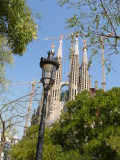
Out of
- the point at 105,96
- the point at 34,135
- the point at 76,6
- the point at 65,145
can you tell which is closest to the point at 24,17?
the point at 76,6

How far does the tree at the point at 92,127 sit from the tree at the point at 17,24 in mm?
8354

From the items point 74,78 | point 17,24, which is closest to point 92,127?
point 17,24

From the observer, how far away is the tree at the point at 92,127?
Answer: 12391 mm

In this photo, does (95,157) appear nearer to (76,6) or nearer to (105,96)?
(105,96)

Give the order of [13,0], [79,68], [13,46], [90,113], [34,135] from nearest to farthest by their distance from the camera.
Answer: [13,0]
[13,46]
[90,113]
[34,135]
[79,68]

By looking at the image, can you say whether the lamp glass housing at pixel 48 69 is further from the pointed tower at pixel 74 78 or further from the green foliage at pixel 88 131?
the pointed tower at pixel 74 78

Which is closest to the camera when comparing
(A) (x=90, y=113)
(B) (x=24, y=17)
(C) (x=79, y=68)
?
(B) (x=24, y=17)

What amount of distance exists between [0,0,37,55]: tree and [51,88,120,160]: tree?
835 cm

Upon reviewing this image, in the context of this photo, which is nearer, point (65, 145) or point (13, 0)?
point (13, 0)

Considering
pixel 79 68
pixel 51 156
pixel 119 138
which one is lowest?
pixel 51 156

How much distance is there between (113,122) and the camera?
13.2m

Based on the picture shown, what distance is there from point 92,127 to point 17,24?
10539 mm

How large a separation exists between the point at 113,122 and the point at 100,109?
1.11 metres

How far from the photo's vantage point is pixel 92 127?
1413 cm
